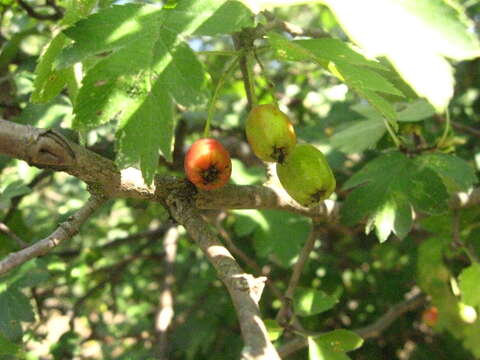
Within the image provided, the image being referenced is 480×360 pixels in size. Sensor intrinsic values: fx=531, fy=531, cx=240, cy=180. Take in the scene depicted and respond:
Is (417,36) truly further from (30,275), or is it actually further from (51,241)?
(30,275)

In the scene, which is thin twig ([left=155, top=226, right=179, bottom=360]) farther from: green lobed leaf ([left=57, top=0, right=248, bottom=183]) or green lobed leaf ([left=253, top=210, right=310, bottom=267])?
green lobed leaf ([left=57, top=0, right=248, bottom=183])

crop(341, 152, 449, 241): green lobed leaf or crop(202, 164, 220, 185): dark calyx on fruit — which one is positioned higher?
crop(202, 164, 220, 185): dark calyx on fruit

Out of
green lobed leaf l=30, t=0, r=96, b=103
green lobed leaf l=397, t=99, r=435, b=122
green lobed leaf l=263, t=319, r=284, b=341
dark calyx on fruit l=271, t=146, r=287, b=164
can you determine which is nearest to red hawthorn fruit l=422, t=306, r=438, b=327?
green lobed leaf l=397, t=99, r=435, b=122

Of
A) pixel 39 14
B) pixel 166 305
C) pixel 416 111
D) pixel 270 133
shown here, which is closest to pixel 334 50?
pixel 270 133

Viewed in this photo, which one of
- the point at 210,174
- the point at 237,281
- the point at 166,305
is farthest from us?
the point at 166,305

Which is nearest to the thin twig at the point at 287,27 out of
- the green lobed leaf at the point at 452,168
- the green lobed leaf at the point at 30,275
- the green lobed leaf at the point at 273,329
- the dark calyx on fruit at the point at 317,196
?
the dark calyx on fruit at the point at 317,196

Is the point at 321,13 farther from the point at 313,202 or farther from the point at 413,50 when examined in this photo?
the point at 413,50
